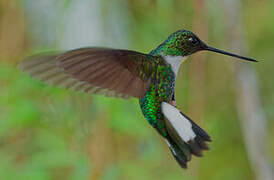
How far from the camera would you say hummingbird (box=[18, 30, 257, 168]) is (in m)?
0.82

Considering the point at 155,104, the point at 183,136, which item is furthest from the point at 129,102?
the point at 183,136

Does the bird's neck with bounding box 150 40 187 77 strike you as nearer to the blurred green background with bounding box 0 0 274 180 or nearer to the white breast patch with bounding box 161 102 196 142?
the white breast patch with bounding box 161 102 196 142

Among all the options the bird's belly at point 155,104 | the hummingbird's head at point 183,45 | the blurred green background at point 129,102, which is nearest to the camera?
the hummingbird's head at point 183,45

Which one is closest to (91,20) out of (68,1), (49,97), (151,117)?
(49,97)

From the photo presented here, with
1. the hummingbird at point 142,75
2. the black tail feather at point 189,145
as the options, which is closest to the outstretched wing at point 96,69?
the hummingbird at point 142,75

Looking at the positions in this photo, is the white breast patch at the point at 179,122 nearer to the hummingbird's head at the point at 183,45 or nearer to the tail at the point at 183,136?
the tail at the point at 183,136

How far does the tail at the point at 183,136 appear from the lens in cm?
78

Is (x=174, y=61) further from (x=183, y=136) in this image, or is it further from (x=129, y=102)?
(x=129, y=102)

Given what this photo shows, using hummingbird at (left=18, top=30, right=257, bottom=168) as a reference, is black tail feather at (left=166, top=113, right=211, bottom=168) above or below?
below

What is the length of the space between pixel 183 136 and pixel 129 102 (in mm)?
1107

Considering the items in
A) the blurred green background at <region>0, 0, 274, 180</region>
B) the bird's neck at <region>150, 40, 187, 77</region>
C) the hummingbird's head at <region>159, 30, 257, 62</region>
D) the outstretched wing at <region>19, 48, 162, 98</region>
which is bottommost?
the blurred green background at <region>0, 0, 274, 180</region>

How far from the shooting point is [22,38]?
293 cm

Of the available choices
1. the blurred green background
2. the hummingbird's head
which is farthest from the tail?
the blurred green background

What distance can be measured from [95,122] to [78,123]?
0.12 meters
